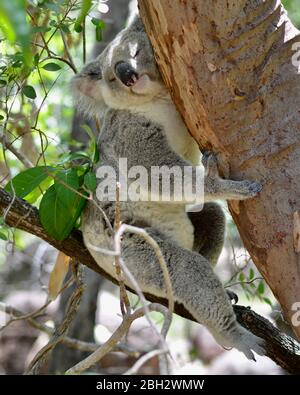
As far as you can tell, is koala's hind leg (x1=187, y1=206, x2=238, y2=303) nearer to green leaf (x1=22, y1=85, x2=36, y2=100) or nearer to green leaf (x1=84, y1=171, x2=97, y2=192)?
green leaf (x1=84, y1=171, x2=97, y2=192)

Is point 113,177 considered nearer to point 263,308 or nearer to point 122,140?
point 122,140

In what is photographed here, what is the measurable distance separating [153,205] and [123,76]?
693 millimetres

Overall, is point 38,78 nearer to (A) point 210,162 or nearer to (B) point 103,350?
(A) point 210,162

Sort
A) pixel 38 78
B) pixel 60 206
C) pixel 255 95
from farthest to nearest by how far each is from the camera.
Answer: pixel 38 78, pixel 60 206, pixel 255 95

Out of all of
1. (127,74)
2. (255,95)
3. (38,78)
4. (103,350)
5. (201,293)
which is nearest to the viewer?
(103,350)

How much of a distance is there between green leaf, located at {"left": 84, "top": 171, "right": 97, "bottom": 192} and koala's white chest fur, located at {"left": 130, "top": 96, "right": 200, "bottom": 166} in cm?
48

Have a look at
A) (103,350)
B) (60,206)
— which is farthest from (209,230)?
(103,350)

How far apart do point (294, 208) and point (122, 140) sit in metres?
1.09

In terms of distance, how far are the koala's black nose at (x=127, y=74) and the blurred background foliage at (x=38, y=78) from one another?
32cm

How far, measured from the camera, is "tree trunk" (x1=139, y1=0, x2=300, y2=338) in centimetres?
250

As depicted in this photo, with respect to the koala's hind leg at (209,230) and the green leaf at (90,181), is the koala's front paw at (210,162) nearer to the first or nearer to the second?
the green leaf at (90,181)

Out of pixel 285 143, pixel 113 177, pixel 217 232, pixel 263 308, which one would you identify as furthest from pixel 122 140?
pixel 263 308

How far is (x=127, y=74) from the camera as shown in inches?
121
